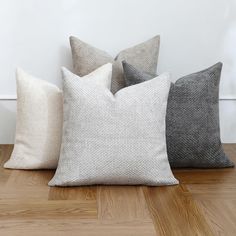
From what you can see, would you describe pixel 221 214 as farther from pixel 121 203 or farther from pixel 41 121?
pixel 41 121

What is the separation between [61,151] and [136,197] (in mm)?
377

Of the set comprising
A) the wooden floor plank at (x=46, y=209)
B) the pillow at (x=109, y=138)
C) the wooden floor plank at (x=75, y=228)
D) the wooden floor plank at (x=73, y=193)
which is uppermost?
the pillow at (x=109, y=138)

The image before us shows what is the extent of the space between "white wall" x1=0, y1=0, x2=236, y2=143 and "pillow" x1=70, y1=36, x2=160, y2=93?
123mm

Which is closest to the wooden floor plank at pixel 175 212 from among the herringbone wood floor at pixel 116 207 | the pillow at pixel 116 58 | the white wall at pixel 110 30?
the herringbone wood floor at pixel 116 207

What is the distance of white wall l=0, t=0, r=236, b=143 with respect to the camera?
2.26 m

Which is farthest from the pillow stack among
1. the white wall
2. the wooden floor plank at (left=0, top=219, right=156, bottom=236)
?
the wooden floor plank at (left=0, top=219, right=156, bottom=236)

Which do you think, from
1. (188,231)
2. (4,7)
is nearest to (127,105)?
(188,231)

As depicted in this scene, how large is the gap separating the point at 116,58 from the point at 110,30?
186 mm

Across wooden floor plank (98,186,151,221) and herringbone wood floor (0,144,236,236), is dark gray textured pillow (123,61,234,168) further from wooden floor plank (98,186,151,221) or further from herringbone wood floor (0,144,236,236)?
wooden floor plank (98,186,151,221)

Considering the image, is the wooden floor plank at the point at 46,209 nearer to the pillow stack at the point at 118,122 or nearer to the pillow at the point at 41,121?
the pillow stack at the point at 118,122

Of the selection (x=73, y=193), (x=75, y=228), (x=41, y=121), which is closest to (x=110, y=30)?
(x=41, y=121)

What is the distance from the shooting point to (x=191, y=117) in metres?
1.95

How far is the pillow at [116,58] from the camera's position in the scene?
6.93 feet

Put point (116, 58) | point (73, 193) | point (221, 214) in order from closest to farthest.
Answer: point (221, 214) → point (73, 193) → point (116, 58)
